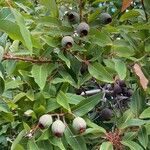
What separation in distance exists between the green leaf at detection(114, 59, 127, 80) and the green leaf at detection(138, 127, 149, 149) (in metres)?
0.19

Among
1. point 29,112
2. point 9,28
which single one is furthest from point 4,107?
point 9,28

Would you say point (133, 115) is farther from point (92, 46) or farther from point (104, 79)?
point (92, 46)

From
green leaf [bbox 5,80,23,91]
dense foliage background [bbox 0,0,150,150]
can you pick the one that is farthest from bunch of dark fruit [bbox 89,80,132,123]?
green leaf [bbox 5,80,23,91]

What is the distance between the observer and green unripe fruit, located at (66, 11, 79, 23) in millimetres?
1479

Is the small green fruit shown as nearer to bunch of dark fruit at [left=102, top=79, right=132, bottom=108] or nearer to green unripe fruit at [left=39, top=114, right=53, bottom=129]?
green unripe fruit at [left=39, top=114, right=53, bottom=129]

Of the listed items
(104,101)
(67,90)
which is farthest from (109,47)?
(104,101)

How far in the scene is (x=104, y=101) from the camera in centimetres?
195

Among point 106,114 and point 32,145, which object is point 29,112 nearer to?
point 32,145

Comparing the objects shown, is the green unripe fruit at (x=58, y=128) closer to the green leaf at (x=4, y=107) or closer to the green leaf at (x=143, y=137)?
the green leaf at (x=4, y=107)

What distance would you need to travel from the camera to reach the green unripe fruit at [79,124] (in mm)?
1362

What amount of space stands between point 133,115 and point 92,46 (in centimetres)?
27

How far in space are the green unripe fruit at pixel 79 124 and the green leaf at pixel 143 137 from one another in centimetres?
21

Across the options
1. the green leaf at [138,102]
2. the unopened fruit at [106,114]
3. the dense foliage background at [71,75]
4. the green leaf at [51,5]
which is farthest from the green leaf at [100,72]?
the unopened fruit at [106,114]

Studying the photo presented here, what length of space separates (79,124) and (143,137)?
0.24 m
